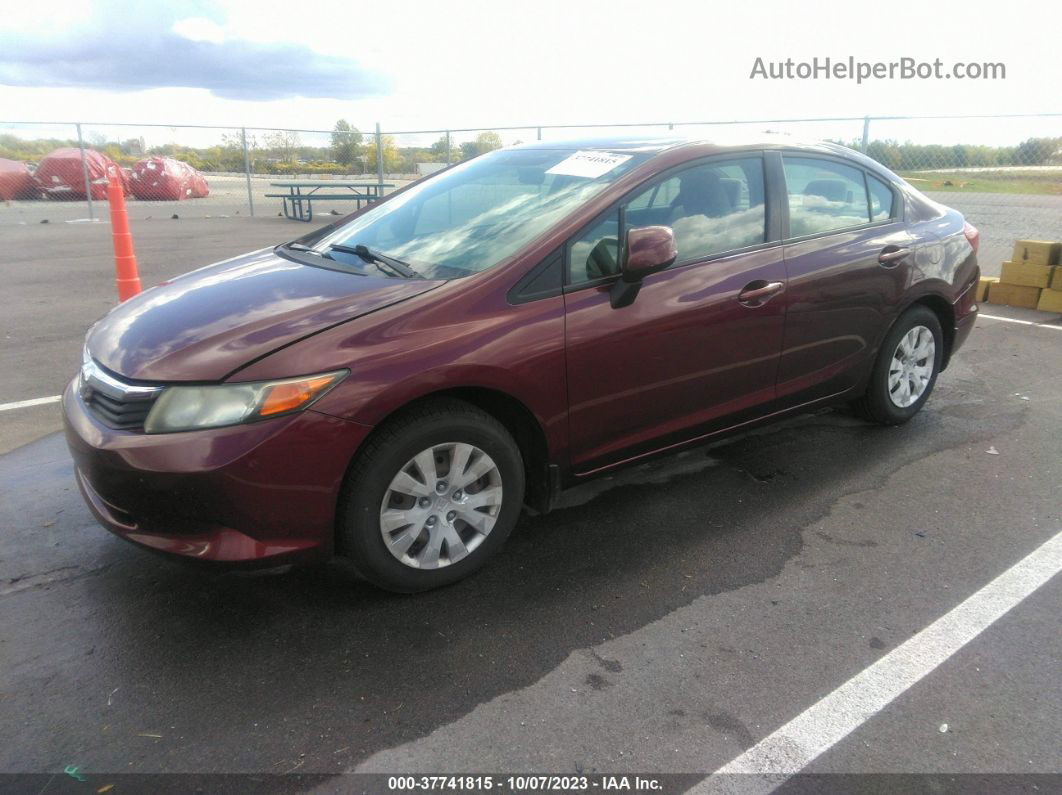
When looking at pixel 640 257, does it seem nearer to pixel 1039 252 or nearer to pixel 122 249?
pixel 122 249

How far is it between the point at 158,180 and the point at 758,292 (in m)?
20.9

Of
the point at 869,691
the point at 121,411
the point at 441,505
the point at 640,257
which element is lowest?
the point at 869,691

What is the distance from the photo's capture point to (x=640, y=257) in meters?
3.20

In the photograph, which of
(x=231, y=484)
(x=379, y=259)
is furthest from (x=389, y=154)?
(x=231, y=484)

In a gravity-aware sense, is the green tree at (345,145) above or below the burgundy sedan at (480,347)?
above

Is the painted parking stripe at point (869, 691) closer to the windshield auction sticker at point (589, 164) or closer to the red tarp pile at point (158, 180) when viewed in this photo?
the windshield auction sticker at point (589, 164)

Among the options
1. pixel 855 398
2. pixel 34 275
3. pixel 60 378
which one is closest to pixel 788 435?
pixel 855 398

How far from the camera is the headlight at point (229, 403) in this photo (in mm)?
2623

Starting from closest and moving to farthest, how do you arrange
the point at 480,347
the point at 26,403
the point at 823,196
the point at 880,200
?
the point at 480,347, the point at 823,196, the point at 880,200, the point at 26,403

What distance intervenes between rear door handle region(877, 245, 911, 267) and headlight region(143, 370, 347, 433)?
3118 millimetres

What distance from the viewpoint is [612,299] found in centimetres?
327

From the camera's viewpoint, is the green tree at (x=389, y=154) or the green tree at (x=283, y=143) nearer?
the green tree at (x=389, y=154)

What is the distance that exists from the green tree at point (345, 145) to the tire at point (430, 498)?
19298mm

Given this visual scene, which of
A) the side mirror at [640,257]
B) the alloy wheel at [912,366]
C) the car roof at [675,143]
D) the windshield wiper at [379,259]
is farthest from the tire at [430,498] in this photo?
the alloy wheel at [912,366]
